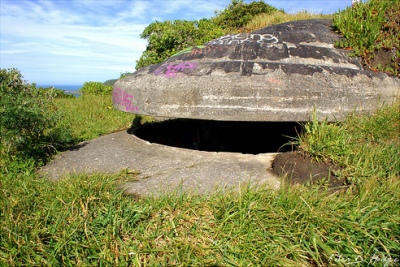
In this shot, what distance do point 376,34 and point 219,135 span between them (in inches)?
94.5

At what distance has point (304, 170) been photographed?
8.61 feet

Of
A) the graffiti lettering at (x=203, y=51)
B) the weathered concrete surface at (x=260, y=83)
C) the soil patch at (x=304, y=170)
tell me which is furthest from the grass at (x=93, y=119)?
the soil patch at (x=304, y=170)

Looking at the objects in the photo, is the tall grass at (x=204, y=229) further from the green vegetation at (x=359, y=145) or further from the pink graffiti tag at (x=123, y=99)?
the pink graffiti tag at (x=123, y=99)

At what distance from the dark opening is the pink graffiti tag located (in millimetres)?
990

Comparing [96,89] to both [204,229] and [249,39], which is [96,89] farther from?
[204,229]

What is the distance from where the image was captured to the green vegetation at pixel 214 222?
1693 millimetres

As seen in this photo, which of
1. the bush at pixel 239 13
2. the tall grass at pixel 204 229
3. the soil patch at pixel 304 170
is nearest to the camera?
the tall grass at pixel 204 229

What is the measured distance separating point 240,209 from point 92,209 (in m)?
0.93

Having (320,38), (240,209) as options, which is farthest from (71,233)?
(320,38)

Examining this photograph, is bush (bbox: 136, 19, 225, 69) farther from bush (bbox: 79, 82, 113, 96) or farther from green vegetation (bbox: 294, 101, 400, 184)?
green vegetation (bbox: 294, 101, 400, 184)

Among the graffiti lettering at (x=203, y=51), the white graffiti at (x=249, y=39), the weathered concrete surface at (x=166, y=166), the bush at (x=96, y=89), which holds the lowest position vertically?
the weathered concrete surface at (x=166, y=166)

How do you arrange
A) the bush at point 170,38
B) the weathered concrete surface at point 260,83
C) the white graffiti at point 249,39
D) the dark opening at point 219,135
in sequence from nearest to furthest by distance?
the weathered concrete surface at point 260,83, the white graffiti at point 249,39, the dark opening at point 219,135, the bush at point 170,38

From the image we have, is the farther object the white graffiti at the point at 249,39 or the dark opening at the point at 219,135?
the dark opening at the point at 219,135

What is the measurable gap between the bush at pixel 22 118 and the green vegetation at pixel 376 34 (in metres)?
3.26
